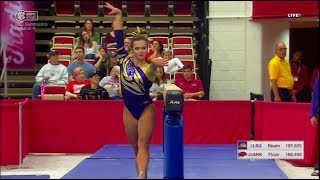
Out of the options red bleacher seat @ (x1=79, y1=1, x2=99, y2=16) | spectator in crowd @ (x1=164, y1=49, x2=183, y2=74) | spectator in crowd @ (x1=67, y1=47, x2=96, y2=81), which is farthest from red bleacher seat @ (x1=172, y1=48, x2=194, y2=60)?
spectator in crowd @ (x1=67, y1=47, x2=96, y2=81)

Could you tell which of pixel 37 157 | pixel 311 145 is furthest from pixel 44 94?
pixel 311 145

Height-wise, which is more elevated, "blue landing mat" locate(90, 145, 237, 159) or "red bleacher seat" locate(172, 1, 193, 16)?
"red bleacher seat" locate(172, 1, 193, 16)

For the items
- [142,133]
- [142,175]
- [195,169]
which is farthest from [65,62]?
[142,175]

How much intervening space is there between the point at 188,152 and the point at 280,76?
7.34 feet

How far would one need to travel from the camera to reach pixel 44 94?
9.32 metres

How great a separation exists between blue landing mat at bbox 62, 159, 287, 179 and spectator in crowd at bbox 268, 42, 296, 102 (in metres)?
2.49

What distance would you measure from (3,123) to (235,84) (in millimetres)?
6074

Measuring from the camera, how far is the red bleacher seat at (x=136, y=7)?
520 inches

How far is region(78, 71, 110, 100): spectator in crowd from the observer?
902cm

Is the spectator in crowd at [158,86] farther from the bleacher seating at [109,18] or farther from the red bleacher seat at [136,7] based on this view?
the red bleacher seat at [136,7]

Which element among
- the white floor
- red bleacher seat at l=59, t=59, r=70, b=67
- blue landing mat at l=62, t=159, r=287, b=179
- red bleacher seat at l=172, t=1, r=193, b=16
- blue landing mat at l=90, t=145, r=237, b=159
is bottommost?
the white floor

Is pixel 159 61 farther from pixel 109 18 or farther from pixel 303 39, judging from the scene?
pixel 303 39

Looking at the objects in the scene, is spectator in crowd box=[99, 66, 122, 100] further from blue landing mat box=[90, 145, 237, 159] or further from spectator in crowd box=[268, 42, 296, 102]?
spectator in crowd box=[268, 42, 296, 102]
